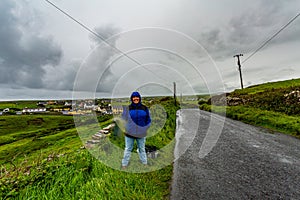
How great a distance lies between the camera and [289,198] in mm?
4832

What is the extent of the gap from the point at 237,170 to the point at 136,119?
328 centimetres

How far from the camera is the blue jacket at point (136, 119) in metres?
6.39

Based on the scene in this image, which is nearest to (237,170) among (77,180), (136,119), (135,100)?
(136,119)

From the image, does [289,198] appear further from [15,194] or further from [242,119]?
[242,119]

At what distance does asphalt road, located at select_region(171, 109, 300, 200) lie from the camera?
5.20m

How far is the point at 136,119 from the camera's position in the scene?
21.0 ft

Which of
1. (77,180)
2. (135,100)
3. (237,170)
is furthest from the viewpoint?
(237,170)

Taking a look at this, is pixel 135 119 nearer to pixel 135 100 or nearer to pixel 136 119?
pixel 136 119

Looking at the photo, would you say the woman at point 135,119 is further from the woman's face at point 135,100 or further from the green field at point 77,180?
the green field at point 77,180

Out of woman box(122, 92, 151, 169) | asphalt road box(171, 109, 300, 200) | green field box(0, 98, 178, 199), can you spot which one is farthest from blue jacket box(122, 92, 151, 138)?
asphalt road box(171, 109, 300, 200)

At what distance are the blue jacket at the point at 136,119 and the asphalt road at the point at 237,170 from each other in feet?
5.26

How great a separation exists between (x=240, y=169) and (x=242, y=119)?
15.9 metres

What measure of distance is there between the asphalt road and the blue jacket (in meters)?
1.60

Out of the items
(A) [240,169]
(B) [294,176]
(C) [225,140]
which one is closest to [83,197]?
(A) [240,169]
